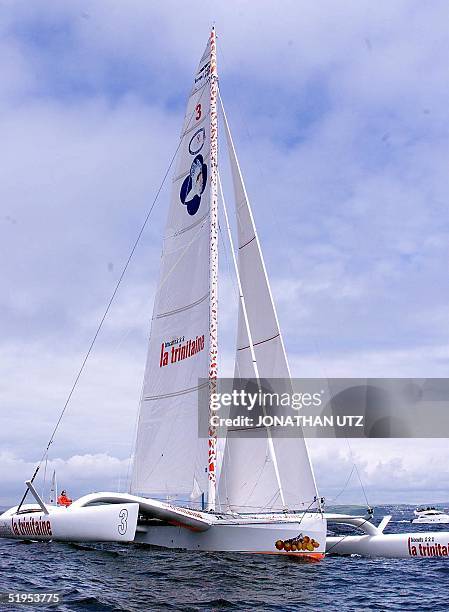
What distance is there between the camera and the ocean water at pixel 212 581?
38.4ft

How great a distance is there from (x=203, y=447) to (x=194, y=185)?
862 centimetres

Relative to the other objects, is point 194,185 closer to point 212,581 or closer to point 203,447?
point 203,447

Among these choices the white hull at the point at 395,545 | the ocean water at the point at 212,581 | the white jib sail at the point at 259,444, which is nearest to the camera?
the ocean water at the point at 212,581

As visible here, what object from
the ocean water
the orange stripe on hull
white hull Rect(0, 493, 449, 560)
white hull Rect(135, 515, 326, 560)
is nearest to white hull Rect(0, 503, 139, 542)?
white hull Rect(0, 493, 449, 560)

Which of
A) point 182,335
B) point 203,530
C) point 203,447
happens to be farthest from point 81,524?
point 182,335

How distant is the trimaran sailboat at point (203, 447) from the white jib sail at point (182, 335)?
4 centimetres

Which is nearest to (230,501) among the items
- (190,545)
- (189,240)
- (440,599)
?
(190,545)

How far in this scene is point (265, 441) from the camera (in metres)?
17.4

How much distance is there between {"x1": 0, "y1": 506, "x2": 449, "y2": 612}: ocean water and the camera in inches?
460

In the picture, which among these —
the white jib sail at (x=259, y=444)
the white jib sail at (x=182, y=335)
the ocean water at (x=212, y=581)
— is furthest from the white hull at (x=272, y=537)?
the white jib sail at (x=182, y=335)

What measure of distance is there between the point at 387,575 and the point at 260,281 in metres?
8.36

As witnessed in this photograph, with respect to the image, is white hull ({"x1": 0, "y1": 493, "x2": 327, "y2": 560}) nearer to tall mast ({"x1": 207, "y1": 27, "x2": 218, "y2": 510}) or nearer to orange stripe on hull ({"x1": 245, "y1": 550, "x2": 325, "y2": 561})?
orange stripe on hull ({"x1": 245, "y1": 550, "x2": 325, "y2": 561})

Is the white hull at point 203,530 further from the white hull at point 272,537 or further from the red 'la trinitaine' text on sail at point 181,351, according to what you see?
the red 'la trinitaine' text on sail at point 181,351

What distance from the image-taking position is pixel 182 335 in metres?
20.6
